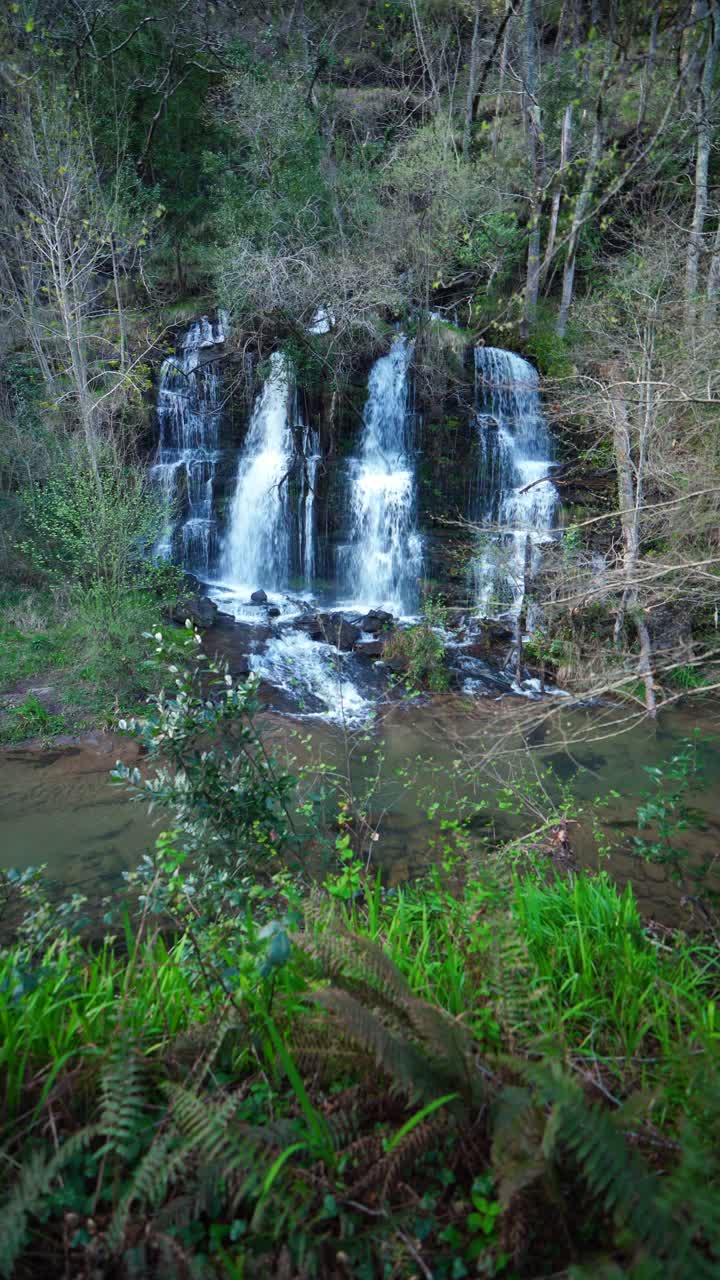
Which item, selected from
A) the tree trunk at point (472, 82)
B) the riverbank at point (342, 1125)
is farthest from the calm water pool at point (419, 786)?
the tree trunk at point (472, 82)

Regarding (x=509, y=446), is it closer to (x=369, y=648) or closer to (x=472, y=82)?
(x=369, y=648)

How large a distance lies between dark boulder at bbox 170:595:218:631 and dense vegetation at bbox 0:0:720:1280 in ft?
2.39

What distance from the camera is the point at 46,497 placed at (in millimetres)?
11406

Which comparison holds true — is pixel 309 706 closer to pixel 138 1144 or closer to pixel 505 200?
pixel 138 1144

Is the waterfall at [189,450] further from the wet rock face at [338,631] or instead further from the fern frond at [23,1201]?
the fern frond at [23,1201]

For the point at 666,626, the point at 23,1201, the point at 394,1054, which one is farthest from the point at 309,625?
the point at 23,1201

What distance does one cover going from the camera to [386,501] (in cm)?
1401

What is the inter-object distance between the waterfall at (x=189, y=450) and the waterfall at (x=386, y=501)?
3446 millimetres

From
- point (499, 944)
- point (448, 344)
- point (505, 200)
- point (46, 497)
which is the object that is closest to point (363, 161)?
point (505, 200)

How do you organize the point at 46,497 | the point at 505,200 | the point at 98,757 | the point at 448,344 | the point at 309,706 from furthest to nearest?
A: the point at 505,200
the point at 448,344
the point at 46,497
the point at 309,706
the point at 98,757

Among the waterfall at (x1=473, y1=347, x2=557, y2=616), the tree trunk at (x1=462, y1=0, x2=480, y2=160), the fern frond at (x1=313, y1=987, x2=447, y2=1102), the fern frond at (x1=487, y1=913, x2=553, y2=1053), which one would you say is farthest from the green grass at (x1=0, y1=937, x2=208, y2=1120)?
the tree trunk at (x1=462, y1=0, x2=480, y2=160)

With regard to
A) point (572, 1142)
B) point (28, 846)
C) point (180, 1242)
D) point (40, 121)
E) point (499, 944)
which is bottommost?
point (28, 846)

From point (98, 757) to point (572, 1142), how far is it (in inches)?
312

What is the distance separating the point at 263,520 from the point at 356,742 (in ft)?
25.8
